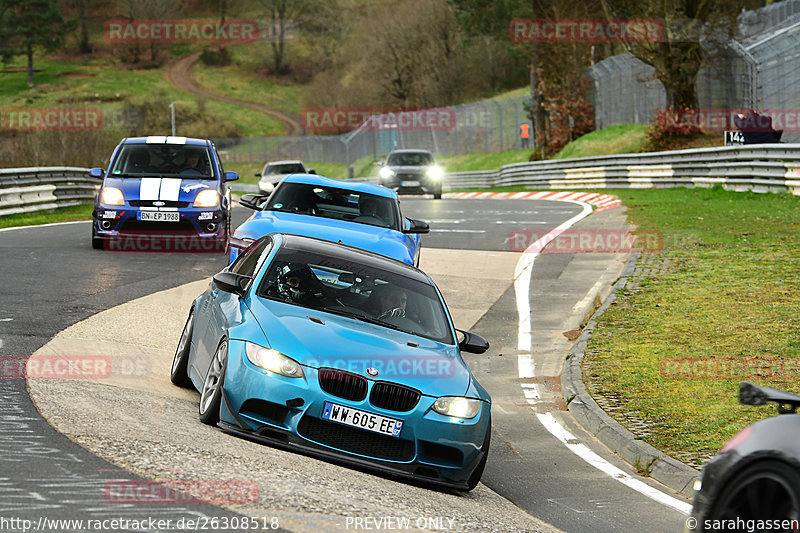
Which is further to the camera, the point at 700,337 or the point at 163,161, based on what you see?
the point at 163,161

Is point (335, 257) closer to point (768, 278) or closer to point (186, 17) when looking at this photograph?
point (768, 278)

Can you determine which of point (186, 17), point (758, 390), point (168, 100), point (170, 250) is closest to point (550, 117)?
point (170, 250)

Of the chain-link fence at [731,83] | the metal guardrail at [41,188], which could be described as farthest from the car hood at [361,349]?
the chain-link fence at [731,83]

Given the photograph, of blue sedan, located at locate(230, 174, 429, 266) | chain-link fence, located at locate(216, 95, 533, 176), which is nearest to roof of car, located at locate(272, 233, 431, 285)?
blue sedan, located at locate(230, 174, 429, 266)

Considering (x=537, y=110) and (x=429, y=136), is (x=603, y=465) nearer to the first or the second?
(x=537, y=110)

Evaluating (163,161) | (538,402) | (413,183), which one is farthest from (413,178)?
(538,402)

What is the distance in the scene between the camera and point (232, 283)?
8.16 m

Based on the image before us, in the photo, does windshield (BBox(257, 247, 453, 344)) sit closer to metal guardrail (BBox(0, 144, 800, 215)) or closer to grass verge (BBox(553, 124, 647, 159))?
metal guardrail (BBox(0, 144, 800, 215))

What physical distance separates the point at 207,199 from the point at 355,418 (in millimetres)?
11535

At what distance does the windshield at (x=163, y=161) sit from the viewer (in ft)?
59.9

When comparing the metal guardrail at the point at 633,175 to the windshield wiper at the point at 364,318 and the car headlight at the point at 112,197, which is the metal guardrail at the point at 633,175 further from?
the windshield wiper at the point at 364,318

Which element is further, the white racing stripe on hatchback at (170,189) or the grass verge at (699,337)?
the white racing stripe on hatchback at (170,189)

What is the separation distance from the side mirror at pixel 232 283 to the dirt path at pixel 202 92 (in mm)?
118944

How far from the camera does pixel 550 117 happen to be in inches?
2211
